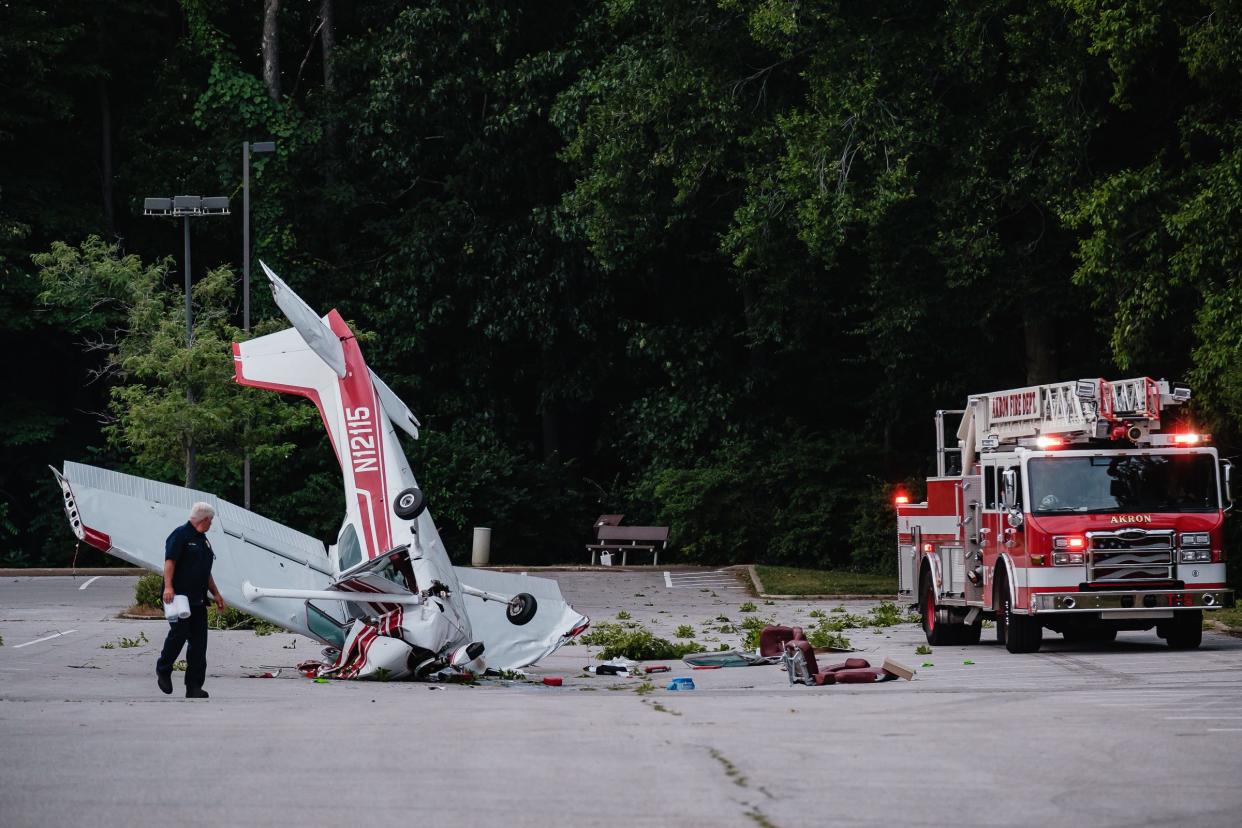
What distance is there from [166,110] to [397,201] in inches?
264

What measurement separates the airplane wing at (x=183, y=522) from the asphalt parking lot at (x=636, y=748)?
910 millimetres

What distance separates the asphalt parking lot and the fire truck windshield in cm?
177

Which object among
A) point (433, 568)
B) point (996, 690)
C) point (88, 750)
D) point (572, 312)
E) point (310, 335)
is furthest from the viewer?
point (572, 312)

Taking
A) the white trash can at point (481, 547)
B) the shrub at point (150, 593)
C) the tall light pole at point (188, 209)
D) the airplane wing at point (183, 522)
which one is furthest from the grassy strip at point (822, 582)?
the airplane wing at point (183, 522)

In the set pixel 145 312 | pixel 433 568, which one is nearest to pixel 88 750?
pixel 433 568

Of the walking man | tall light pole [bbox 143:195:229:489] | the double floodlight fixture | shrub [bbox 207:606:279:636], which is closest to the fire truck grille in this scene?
the walking man

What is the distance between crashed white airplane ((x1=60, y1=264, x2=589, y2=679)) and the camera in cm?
1722

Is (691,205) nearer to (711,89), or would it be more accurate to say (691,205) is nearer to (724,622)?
(711,89)

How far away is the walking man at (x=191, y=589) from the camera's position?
15031 mm

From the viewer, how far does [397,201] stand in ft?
158

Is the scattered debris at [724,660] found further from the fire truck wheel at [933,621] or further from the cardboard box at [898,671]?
the fire truck wheel at [933,621]

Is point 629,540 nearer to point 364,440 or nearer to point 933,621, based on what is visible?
point 933,621

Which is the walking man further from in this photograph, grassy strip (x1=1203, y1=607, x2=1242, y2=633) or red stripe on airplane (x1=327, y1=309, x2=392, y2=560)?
Answer: grassy strip (x1=1203, y1=607, x2=1242, y2=633)

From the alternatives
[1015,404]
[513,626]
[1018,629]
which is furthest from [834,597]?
[513,626]
